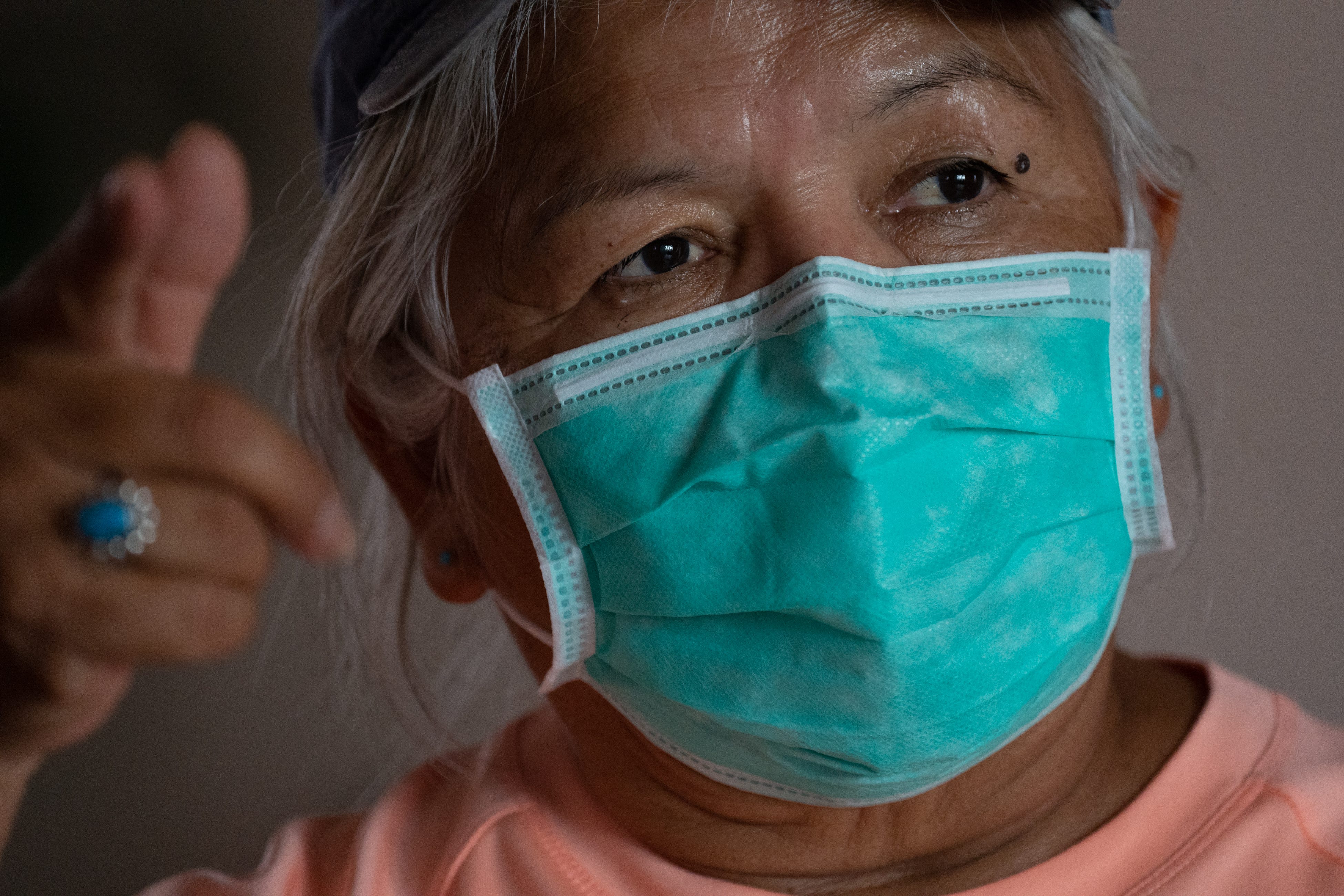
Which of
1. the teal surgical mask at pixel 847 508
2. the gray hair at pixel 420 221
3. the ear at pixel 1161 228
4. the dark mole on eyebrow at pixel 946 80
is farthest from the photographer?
the ear at pixel 1161 228

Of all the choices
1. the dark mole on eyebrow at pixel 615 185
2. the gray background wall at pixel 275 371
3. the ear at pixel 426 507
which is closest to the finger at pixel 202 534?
the dark mole on eyebrow at pixel 615 185

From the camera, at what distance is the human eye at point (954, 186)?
50.1 inches

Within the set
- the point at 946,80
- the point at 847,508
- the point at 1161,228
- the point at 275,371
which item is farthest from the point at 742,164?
the point at 275,371

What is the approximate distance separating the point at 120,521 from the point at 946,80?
0.94 m

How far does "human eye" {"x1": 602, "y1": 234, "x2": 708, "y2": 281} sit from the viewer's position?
1.27 metres

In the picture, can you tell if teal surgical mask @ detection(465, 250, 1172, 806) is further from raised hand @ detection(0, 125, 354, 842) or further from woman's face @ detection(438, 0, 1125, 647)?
raised hand @ detection(0, 125, 354, 842)

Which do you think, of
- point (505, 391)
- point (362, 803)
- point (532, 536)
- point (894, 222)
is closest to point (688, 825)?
point (532, 536)

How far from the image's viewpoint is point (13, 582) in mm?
726

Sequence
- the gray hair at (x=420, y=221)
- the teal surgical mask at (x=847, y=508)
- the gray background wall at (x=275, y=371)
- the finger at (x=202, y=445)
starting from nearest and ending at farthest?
1. the finger at (x=202, y=445)
2. the teal surgical mask at (x=847, y=508)
3. the gray hair at (x=420, y=221)
4. the gray background wall at (x=275, y=371)

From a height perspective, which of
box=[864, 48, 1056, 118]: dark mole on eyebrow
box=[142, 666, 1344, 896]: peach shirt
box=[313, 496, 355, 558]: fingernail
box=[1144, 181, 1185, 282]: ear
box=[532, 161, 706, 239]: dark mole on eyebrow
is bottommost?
box=[142, 666, 1344, 896]: peach shirt

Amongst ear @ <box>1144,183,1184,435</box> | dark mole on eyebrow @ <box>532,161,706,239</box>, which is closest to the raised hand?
dark mole on eyebrow @ <box>532,161,706,239</box>

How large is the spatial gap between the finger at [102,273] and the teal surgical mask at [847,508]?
1.80ft

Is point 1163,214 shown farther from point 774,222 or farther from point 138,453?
point 138,453

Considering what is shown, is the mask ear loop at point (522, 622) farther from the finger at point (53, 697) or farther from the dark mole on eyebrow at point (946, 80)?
the dark mole on eyebrow at point (946, 80)
